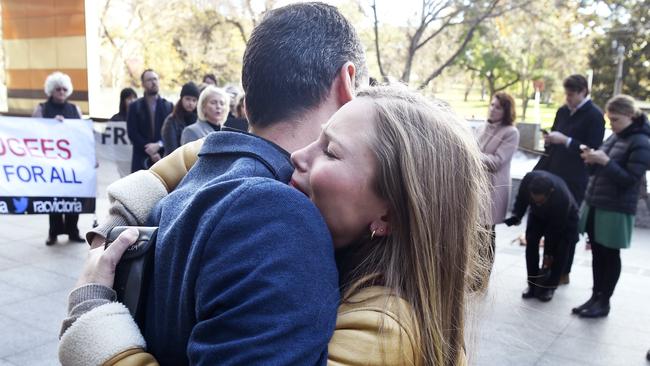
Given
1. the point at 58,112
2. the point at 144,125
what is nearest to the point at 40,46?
the point at 58,112

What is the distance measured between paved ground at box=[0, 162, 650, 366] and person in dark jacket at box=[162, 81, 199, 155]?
1536 mm

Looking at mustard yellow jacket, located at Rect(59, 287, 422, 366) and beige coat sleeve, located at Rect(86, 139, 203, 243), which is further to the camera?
beige coat sleeve, located at Rect(86, 139, 203, 243)

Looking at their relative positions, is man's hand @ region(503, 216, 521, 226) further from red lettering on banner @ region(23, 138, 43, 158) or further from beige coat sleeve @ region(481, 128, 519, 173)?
red lettering on banner @ region(23, 138, 43, 158)

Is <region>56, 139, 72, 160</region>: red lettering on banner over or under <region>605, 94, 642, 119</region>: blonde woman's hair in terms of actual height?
under

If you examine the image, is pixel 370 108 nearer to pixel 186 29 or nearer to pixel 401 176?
pixel 401 176

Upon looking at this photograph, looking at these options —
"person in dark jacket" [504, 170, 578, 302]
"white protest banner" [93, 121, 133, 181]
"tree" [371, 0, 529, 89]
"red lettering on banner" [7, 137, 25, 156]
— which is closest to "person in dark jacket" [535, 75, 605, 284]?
"person in dark jacket" [504, 170, 578, 302]

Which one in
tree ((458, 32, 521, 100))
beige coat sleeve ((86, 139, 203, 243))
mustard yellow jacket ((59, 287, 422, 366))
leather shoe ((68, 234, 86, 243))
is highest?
tree ((458, 32, 521, 100))

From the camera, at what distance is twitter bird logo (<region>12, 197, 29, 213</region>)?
6.29 m

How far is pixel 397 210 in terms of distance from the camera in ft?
3.32

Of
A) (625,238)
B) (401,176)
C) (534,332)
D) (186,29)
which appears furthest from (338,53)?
(186,29)

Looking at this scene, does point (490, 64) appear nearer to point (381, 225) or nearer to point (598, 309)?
point (598, 309)

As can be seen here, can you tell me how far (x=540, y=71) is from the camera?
27.8 metres

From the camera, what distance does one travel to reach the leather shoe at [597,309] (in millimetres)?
4977

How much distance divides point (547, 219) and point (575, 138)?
0.87m
